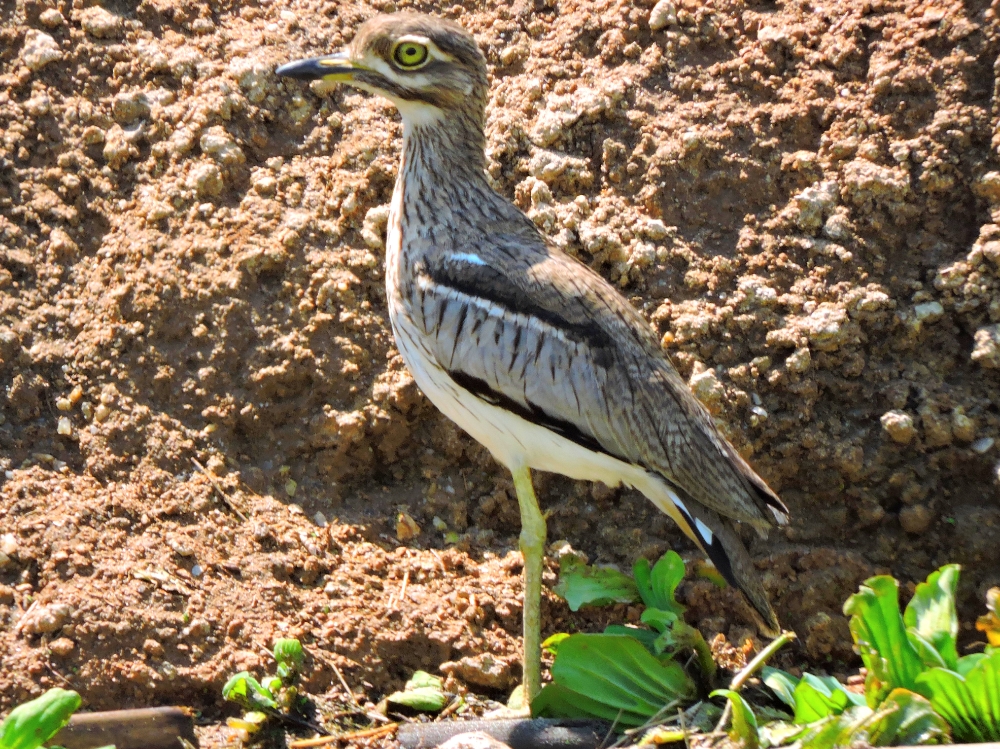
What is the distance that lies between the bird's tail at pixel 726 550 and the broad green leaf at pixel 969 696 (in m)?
0.69

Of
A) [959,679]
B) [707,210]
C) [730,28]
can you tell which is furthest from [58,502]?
[730,28]

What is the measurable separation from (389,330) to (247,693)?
1.67 m

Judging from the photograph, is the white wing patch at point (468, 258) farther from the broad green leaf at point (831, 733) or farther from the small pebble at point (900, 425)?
the broad green leaf at point (831, 733)

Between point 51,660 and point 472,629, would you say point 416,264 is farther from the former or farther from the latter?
point 51,660

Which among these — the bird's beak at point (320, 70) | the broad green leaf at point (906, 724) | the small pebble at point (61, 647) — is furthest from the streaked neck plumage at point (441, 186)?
the broad green leaf at point (906, 724)

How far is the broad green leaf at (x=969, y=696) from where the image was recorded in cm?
307

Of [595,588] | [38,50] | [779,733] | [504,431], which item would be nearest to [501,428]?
[504,431]

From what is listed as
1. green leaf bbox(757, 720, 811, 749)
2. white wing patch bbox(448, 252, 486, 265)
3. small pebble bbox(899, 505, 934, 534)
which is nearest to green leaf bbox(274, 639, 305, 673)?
white wing patch bbox(448, 252, 486, 265)

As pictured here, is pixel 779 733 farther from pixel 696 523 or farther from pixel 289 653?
pixel 289 653

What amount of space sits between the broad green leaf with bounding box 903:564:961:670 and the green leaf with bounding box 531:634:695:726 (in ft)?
2.73

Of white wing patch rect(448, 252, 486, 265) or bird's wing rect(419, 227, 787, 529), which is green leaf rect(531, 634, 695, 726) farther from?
white wing patch rect(448, 252, 486, 265)

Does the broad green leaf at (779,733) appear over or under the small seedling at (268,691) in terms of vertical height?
over

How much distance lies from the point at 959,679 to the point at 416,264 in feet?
7.77

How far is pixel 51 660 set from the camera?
3.67 m
